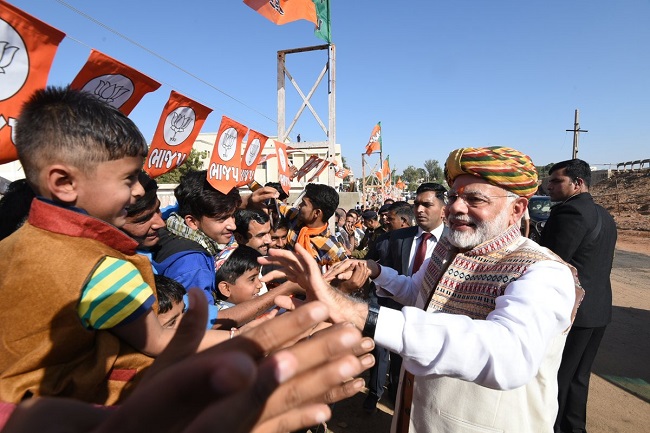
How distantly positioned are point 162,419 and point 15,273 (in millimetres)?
767

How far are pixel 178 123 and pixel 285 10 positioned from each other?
4.18m

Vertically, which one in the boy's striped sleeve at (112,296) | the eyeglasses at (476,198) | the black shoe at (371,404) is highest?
the eyeglasses at (476,198)

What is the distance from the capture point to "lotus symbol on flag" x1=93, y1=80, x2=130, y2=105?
235 cm

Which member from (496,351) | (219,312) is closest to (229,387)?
(496,351)

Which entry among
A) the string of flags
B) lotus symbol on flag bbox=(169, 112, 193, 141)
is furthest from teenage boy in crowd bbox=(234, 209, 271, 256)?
lotus symbol on flag bbox=(169, 112, 193, 141)

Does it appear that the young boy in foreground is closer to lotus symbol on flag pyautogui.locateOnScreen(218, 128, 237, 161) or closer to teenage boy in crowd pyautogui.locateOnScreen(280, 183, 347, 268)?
lotus symbol on flag pyautogui.locateOnScreen(218, 128, 237, 161)

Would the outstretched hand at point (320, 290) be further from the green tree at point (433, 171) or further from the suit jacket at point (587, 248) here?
the green tree at point (433, 171)

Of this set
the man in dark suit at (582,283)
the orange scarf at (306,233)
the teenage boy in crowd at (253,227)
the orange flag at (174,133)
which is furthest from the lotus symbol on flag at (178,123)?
the man in dark suit at (582,283)

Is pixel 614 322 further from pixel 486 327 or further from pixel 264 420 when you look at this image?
pixel 264 420

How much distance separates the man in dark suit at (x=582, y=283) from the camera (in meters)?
3.23

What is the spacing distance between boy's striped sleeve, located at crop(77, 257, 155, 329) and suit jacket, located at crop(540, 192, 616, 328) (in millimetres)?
3620

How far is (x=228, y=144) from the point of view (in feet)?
12.3

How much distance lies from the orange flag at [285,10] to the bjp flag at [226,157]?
118 inches

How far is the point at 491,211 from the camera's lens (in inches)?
76.6
